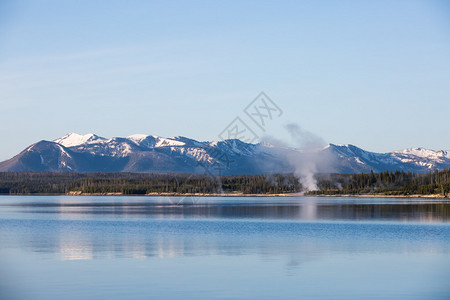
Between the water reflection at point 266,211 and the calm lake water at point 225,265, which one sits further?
the water reflection at point 266,211

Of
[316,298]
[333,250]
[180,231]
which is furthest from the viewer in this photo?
[180,231]

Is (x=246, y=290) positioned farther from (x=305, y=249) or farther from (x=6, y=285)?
(x=305, y=249)

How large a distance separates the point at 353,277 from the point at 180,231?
27697 millimetres

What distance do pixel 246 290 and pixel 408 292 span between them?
619cm

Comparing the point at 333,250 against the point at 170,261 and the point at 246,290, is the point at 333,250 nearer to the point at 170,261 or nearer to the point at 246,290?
the point at 170,261

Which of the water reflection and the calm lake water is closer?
the calm lake water

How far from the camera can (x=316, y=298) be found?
2409 centimetres

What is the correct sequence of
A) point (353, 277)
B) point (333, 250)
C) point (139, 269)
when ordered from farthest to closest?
1. point (333, 250)
2. point (139, 269)
3. point (353, 277)

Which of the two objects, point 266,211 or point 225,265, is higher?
point 225,265

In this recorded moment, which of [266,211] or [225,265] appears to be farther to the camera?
[266,211]

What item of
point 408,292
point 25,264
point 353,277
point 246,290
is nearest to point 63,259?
point 25,264

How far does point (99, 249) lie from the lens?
130 feet

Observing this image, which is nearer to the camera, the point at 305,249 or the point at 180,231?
the point at 305,249

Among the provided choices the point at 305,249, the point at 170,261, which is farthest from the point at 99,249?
the point at 305,249
